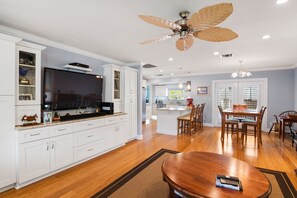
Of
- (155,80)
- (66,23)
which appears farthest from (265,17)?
(155,80)

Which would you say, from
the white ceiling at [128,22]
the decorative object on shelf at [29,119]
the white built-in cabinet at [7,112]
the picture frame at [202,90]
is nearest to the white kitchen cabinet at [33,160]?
the white built-in cabinet at [7,112]

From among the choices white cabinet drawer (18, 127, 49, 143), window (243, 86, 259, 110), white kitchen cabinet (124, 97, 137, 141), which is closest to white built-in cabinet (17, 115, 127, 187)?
white cabinet drawer (18, 127, 49, 143)

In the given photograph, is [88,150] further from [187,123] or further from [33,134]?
[187,123]

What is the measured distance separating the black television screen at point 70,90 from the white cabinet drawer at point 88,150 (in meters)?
0.91

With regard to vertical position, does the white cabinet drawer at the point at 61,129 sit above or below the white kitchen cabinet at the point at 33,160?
above

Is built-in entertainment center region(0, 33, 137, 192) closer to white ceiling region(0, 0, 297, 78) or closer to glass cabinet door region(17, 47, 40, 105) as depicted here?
glass cabinet door region(17, 47, 40, 105)

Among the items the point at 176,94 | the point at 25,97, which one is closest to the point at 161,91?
the point at 176,94

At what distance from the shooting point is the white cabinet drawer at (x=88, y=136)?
10.0 ft

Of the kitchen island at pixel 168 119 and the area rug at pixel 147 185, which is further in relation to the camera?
the kitchen island at pixel 168 119

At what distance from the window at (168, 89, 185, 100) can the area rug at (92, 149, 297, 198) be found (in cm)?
603

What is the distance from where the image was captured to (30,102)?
103 inches

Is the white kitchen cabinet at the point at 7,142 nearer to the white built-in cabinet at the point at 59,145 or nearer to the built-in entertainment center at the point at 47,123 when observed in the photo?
the built-in entertainment center at the point at 47,123

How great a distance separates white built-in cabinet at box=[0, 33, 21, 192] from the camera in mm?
2201

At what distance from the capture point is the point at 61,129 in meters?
2.78
